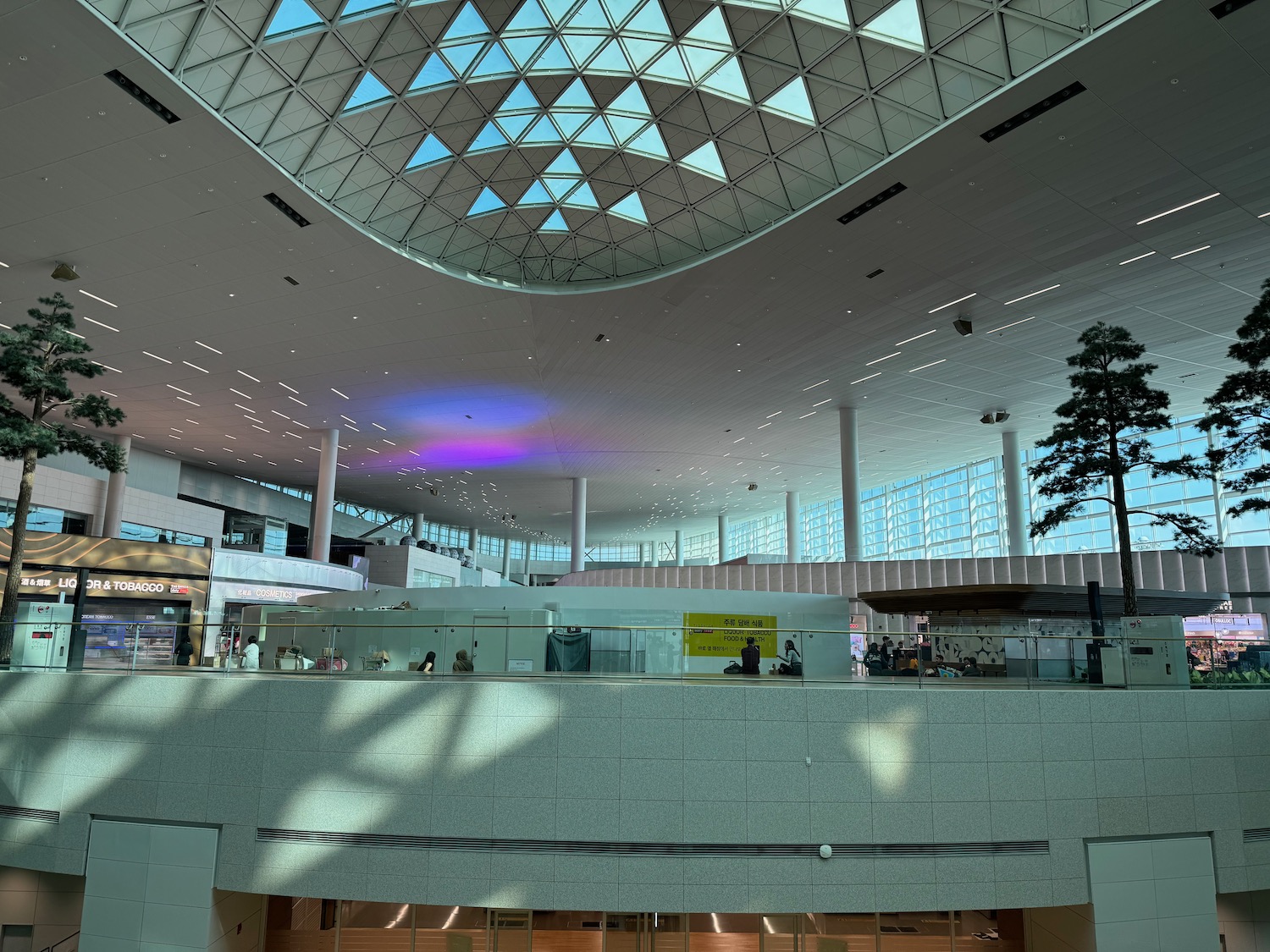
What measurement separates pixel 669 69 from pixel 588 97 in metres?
2.68

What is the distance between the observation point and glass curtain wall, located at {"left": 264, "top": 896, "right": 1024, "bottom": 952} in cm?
1343

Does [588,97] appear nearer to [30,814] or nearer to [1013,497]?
[30,814]

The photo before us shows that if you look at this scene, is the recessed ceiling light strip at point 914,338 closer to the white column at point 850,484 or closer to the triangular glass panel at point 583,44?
the white column at point 850,484

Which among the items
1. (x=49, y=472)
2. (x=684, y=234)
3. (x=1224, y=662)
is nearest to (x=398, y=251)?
(x=684, y=234)

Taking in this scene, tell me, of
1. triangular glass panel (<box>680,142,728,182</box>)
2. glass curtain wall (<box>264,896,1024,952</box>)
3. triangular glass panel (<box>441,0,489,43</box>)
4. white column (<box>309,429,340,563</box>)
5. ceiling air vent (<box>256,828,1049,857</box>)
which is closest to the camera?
ceiling air vent (<box>256,828,1049,857</box>)

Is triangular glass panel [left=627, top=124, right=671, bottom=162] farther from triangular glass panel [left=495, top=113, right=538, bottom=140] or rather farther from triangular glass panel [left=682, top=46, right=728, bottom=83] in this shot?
triangular glass panel [left=495, top=113, right=538, bottom=140]

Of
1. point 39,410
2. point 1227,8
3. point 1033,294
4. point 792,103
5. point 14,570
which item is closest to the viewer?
point 1227,8

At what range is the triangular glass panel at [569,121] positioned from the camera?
894 inches

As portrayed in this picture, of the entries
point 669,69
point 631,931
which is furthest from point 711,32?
point 631,931

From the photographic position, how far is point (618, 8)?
19.0m

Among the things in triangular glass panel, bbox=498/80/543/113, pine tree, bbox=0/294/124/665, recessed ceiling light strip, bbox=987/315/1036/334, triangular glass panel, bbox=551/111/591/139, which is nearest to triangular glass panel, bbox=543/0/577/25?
triangular glass panel, bbox=498/80/543/113

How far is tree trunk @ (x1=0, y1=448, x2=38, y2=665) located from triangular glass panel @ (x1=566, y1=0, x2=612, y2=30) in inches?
630

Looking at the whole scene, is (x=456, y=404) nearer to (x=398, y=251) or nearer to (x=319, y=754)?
(x=398, y=251)

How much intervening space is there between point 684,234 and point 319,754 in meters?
18.9
